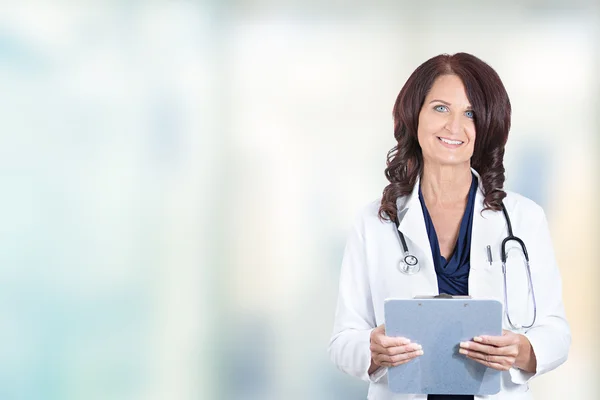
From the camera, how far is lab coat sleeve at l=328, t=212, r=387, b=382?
209 centimetres

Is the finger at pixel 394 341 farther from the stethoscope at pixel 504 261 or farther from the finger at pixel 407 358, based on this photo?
the stethoscope at pixel 504 261

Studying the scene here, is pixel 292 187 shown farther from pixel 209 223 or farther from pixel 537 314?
pixel 537 314

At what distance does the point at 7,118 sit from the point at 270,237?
3.92ft

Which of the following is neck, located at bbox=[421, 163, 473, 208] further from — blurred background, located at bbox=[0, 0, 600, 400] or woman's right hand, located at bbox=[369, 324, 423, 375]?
blurred background, located at bbox=[0, 0, 600, 400]

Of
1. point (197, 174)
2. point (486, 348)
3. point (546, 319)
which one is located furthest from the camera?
point (197, 174)

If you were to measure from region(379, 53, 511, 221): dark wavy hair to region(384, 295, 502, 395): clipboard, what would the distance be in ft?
1.32

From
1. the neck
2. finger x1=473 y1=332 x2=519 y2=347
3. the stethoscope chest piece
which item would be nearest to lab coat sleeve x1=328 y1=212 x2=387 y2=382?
the stethoscope chest piece

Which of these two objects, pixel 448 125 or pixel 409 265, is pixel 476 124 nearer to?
pixel 448 125

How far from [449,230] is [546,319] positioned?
1.13ft

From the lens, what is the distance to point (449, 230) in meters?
2.18

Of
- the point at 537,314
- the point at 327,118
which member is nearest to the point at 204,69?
the point at 327,118

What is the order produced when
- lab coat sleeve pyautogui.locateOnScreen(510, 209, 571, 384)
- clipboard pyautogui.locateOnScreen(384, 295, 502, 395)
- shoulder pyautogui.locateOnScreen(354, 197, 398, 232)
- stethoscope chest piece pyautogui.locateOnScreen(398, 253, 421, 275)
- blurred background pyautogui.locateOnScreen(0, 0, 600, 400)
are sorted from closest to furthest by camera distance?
clipboard pyautogui.locateOnScreen(384, 295, 502, 395) < lab coat sleeve pyautogui.locateOnScreen(510, 209, 571, 384) < stethoscope chest piece pyautogui.locateOnScreen(398, 253, 421, 275) < shoulder pyautogui.locateOnScreen(354, 197, 398, 232) < blurred background pyautogui.locateOnScreen(0, 0, 600, 400)

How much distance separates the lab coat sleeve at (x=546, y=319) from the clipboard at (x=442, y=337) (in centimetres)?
13

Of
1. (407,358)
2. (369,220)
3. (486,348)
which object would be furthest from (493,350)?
(369,220)
